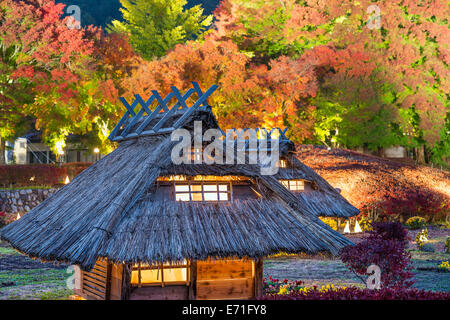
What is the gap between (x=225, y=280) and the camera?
1492cm

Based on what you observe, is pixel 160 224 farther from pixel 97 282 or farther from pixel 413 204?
pixel 413 204

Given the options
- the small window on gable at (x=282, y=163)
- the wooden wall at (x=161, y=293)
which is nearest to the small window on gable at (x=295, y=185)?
the small window on gable at (x=282, y=163)

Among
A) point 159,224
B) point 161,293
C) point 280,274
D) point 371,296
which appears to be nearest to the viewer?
point 371,296

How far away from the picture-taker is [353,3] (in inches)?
1838

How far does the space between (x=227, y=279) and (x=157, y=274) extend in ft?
6.18

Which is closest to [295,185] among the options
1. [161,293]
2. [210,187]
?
[210,187]

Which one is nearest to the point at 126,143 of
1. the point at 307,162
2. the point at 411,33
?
the point at 307,162

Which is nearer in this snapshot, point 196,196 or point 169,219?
point 169,219

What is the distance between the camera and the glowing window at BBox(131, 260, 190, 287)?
1427 cm

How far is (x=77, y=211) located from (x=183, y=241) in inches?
129

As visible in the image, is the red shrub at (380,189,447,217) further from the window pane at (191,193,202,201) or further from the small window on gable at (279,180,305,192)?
the window pane at (191,193,202,201)

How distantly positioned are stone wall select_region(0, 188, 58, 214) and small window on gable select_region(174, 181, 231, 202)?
23.2m

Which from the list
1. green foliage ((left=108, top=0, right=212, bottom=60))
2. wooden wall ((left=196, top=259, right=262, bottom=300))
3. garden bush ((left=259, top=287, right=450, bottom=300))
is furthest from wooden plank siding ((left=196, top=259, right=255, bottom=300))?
green foliage ((left=108, top=0, right=212, bottom=60))

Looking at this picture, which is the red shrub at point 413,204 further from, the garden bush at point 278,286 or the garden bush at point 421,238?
the garden bush at point 278,286
